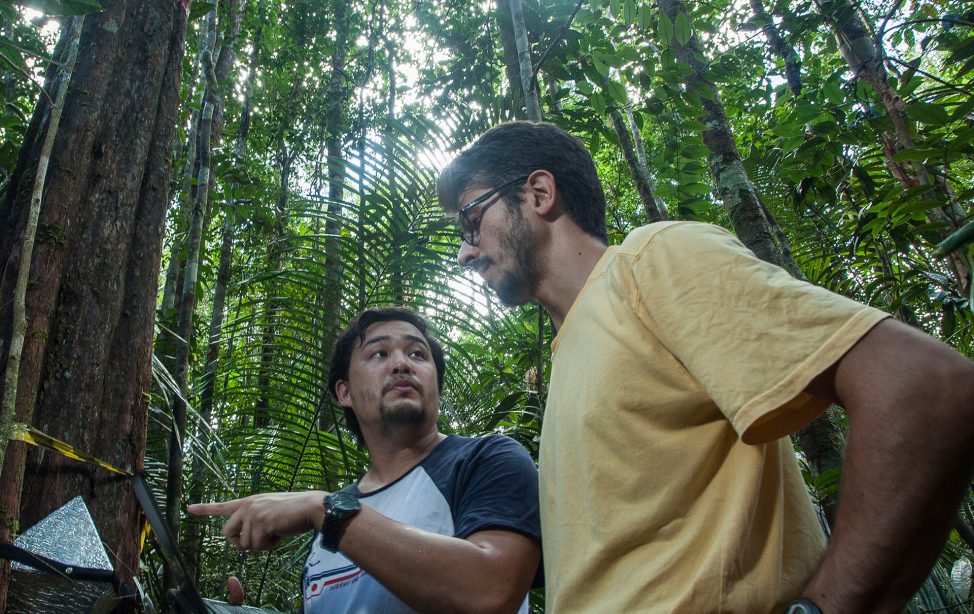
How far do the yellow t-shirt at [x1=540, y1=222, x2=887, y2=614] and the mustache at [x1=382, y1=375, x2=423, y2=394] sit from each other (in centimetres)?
132

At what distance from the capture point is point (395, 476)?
2.41m

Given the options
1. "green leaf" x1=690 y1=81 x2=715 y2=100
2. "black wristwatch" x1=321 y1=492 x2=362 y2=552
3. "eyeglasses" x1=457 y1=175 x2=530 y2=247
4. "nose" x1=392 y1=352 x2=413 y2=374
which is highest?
"green leaf" x1=690 y1=81 x2=715 y2=100

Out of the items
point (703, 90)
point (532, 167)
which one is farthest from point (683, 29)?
point (532, 167)

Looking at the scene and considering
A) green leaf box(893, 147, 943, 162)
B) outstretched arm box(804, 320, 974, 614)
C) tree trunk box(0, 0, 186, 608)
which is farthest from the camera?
green leaf box(893, 147, 943, 162)

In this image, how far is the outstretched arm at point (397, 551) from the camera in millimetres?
1554

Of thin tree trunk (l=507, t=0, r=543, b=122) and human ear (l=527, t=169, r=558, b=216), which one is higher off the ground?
thin tree trunk (l=507, t=0, r=543, b=122)

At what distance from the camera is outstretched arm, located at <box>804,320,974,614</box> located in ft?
2.93

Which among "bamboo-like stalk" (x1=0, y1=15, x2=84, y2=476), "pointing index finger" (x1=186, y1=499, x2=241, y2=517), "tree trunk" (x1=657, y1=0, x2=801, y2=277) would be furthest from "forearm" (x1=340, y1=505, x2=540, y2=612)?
"tree trunk" (x1=657, y1=0, x2=801, y2=277)

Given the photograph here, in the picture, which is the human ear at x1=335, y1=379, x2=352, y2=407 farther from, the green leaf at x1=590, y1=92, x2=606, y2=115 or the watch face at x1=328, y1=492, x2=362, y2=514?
the green leaf at x1=590, y1=92, x2=606, y2=115

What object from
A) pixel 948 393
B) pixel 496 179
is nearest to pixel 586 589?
pixel 948 393

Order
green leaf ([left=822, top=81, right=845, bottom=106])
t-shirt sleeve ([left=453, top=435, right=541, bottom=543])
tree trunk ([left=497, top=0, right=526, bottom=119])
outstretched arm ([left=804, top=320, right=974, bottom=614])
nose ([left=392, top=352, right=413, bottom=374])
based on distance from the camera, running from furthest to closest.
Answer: tree trunk ([left=497, top=0, right=526, bottom=119])
green leaf ([left=822, top=81, right=845, bottom=106])
nose ([left=392, top=352, right=413, bottom=374])
t-shirt sleeve ([left=453, top=435, right=541, bottom=543])
outstretched arm ([left=804, top=320, right=974, bottom=614])

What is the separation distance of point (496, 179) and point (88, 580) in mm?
1283

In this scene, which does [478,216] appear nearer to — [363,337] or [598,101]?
[363,337]

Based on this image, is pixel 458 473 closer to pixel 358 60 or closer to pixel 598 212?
pixel 598 212
